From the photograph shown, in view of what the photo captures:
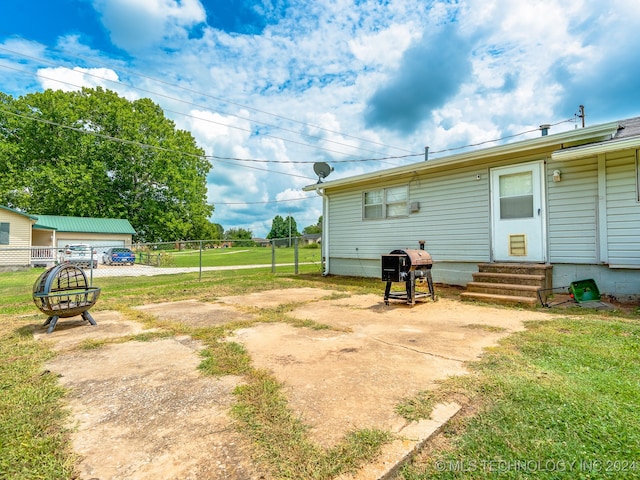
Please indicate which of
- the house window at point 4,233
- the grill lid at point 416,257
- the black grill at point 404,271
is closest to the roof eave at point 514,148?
the grill lid at point 416,257

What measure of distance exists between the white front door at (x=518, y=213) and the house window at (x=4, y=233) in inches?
911

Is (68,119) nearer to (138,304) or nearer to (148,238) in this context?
(148,238)

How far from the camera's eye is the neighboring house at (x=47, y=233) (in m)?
16.9

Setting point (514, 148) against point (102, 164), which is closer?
point (514, 148)

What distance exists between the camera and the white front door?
5.96m

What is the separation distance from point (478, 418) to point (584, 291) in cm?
477

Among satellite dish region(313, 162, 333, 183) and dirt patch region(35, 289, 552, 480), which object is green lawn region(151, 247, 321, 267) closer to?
satellite dish region(313, 162, 333, 183)

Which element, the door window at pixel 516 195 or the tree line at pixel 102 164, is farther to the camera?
the tree line at pixel 102 164

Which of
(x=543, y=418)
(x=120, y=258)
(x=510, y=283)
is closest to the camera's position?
(x=543, y=418)

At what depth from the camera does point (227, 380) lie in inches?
89.0

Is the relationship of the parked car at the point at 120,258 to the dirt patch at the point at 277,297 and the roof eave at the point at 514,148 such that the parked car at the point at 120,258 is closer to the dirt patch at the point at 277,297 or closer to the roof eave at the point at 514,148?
the dirt patch at the point at 277,297

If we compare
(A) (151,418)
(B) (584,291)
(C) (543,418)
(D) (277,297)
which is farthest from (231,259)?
(C) (543,418)

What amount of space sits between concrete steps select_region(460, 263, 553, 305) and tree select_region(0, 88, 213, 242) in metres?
22.2

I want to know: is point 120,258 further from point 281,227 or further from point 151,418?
point 281,227
